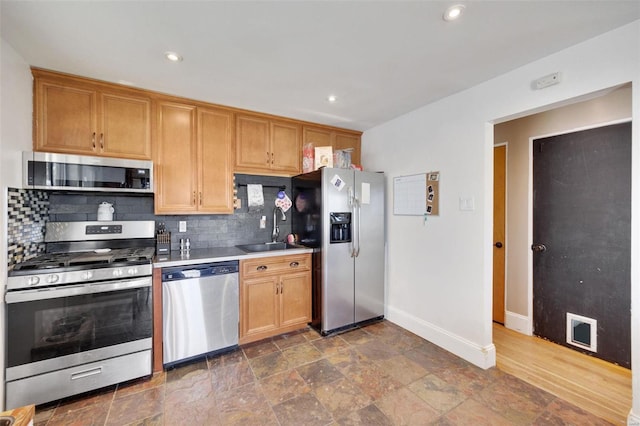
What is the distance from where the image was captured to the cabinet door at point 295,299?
9.10 feet

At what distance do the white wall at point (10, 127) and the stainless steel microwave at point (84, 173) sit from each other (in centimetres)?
8

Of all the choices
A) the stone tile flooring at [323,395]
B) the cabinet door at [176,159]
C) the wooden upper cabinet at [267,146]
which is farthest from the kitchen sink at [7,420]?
the wooden upper cabinet at [267,146]

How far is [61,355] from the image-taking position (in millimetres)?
1822

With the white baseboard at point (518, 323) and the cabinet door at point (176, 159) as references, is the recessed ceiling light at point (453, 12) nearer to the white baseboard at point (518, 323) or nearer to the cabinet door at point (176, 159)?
the cabinet door at point (176, 159)

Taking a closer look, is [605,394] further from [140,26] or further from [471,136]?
[140,26]

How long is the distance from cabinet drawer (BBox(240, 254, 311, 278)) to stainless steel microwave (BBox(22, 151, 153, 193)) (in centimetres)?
111

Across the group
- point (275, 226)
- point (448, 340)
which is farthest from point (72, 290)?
point (448, 340)

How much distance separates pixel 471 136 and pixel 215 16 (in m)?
2.15

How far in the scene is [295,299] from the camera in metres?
2.85

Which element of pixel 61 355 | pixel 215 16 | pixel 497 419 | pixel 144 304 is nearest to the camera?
pixel 215 16

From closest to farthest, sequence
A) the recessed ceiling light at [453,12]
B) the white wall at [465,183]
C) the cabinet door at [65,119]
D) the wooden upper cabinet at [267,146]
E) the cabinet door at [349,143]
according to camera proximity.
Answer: the recessed ceiling light at [453,12], the white wall at [465,183], the cabinet door at [65,119], the wooden upper cabinet at [267,146], the cabinet door at [349,143]

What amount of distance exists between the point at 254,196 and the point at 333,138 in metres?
1.28

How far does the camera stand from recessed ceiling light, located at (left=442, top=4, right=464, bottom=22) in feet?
4.60

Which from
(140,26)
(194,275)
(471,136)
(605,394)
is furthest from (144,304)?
(605,394)
